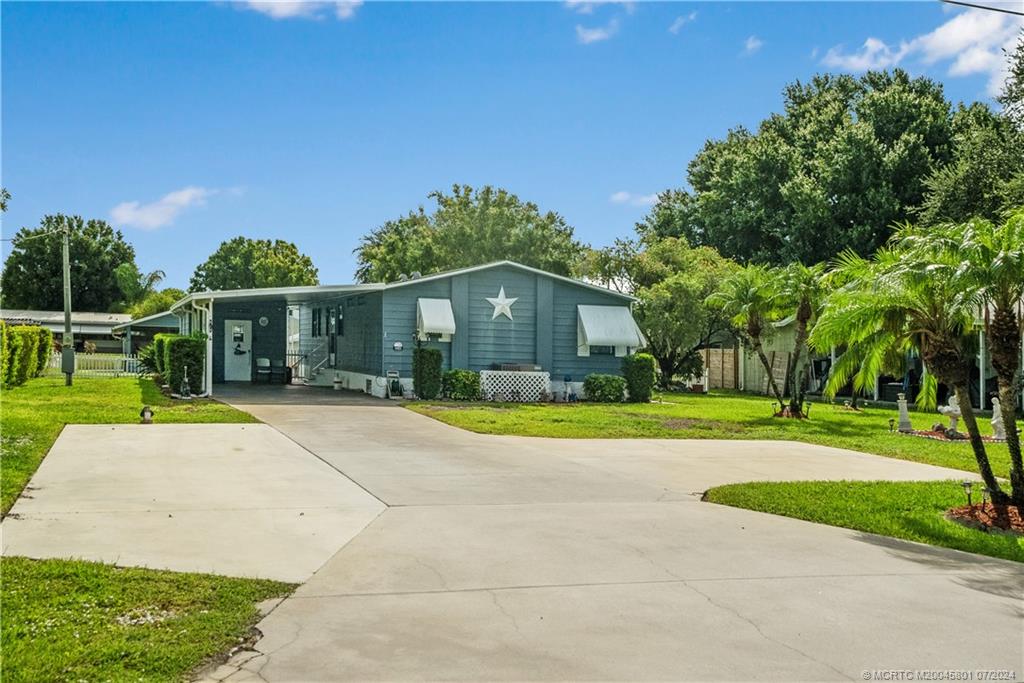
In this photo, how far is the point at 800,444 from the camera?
Result: 14.6 meters

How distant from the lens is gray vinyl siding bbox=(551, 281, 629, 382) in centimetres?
2372

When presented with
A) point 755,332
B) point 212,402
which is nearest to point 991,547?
point 755,332

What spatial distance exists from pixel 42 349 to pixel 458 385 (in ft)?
45.8

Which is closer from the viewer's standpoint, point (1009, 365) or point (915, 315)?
point (1009, 365)

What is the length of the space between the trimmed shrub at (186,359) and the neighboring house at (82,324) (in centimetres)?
2915

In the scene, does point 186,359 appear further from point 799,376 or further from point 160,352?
point 799,376

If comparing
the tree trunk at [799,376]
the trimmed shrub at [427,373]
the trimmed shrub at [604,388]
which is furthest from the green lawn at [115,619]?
the trimmed shrub at [604,388]

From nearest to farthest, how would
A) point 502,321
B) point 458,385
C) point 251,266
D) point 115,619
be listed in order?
1. point 115,619
2. point 458,385
3. point 502,321
4. point 251,266

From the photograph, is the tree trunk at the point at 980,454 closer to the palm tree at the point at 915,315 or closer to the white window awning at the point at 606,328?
the palm tree at the point at 915,315

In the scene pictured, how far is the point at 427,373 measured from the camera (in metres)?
21.5

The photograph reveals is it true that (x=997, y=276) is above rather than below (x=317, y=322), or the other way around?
below

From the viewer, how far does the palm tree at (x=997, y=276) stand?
24.8ft

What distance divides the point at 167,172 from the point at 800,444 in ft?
60.1

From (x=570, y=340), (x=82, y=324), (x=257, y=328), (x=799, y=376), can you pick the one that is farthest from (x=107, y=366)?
(x=82, y=324)
